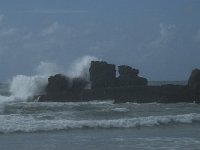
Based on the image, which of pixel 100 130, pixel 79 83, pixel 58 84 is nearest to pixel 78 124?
pixel 100 130

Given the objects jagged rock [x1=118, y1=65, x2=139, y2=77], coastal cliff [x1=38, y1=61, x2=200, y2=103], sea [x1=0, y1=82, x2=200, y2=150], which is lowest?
sea [x1=0, y1=82, x2=200, y2=150]

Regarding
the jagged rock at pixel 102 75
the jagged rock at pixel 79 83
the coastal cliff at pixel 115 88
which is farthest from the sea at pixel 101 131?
the jagged rock at pixel 102 75

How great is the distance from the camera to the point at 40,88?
50.9 metres

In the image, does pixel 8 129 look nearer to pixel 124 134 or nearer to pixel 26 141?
pixel 26 141

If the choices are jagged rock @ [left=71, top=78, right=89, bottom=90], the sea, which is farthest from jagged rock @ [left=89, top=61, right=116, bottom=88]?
the sea

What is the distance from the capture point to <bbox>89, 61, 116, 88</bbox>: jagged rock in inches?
1754

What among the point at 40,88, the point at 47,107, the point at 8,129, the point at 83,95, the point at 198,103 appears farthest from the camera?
the point at 40,88

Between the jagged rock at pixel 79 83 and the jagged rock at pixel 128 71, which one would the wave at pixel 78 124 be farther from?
the jagged rock at pixel 128 71

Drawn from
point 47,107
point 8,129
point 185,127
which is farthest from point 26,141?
point 47,107

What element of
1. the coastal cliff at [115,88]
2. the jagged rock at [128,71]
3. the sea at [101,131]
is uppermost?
the jagged rock at [128,71]

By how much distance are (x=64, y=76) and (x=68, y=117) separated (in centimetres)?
1581

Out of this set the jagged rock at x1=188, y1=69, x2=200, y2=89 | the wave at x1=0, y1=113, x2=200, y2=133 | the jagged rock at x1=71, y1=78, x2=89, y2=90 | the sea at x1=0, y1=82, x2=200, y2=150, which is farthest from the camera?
the jagged rock at x1=71, y1=78, x2=89, y2=90

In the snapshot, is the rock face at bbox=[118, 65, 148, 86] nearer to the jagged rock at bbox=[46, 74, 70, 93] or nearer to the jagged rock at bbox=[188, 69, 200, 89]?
the jagged rock at bbox=[46, 74, 70, 93]

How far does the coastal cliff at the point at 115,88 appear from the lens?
3988cm
